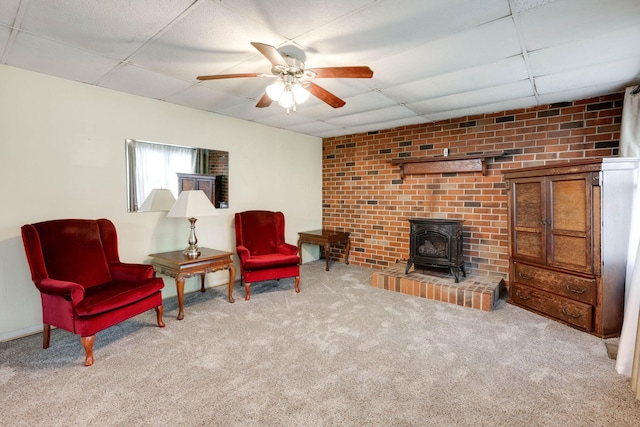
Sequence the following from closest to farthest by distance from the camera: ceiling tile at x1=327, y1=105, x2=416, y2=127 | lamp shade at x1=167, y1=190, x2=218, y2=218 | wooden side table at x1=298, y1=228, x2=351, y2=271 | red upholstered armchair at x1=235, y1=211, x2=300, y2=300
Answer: lamp shade at x1=167, y1=190, x2=218, y2=218
red upholstered armchair at x1=235, y1=211, x2=300, y2=300
ceiling tile at x1=327, y1=105, x2=416, y2=127
wooden side table at x1=298, y1=228, x2=351, y2=271

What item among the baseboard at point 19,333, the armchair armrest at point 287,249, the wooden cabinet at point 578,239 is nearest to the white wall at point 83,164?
the baseboard at point 19,333

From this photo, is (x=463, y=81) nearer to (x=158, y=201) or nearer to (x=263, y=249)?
(x=263, y=249)

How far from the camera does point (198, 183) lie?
3971 mm

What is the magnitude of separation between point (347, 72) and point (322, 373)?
81.0 inches

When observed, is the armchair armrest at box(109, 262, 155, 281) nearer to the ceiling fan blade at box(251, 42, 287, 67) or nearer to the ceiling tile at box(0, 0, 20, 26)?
the ceiling tile at box(0, 0, 20, 26)

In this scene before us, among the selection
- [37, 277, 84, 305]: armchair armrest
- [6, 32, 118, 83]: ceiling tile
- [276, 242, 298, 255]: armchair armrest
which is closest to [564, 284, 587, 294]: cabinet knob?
[276, 242, 298, 255]: armchair armrest

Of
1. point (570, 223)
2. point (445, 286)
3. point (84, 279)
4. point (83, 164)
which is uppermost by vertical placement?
point (83, 164)

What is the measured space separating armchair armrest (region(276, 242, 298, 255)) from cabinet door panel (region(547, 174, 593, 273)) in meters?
2.75

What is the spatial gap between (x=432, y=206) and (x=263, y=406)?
3.60 meters

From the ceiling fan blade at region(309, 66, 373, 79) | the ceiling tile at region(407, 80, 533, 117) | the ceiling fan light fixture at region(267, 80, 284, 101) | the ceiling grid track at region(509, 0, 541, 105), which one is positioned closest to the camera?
the ceiling grid track at region(509, 0, 541, 105)

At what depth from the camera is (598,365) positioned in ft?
7.34

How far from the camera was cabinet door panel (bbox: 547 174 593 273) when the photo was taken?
2803 mm

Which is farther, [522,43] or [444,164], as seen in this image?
[444,164]

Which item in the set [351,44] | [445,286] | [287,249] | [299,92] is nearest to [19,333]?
[287,249]
